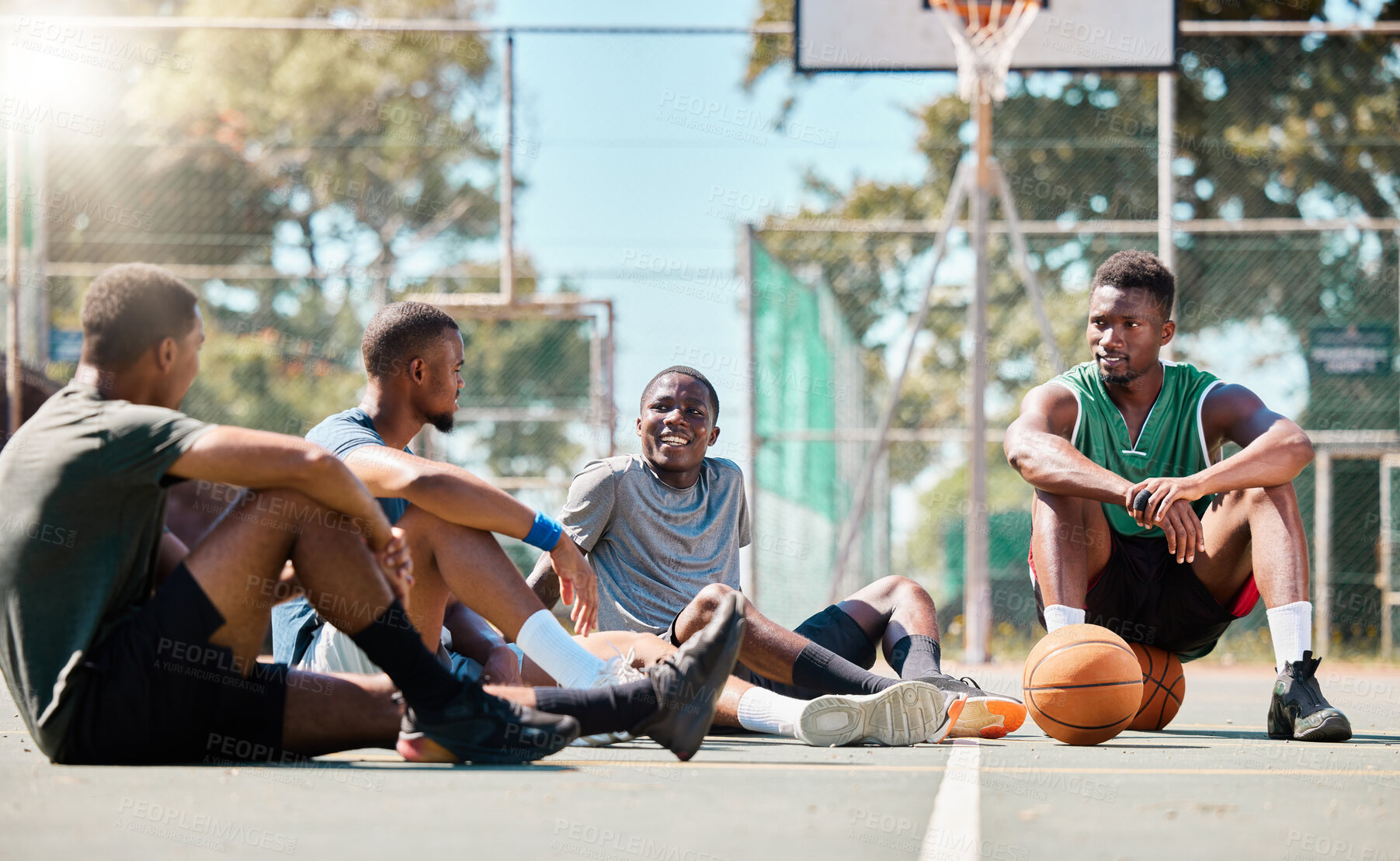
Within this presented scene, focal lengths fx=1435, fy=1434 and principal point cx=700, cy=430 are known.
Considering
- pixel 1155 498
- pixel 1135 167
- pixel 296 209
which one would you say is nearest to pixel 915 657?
pixel 1155 498

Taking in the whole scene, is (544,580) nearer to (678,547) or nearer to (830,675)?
(678,547)

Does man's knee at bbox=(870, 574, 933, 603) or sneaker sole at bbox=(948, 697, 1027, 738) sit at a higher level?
man's knee at bbox=(870, 574, 933, 603)

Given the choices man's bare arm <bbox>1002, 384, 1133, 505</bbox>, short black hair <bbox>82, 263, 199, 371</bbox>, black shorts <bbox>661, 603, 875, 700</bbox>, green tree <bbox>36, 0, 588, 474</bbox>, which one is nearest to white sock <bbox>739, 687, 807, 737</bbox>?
black shorts <bbox>661, 603, 875, 700</bbox>

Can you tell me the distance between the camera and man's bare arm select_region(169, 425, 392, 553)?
279 centimetres

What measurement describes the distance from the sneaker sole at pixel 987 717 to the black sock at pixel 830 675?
22cm

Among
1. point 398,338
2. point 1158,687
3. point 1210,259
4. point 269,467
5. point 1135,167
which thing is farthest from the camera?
point 1135,167

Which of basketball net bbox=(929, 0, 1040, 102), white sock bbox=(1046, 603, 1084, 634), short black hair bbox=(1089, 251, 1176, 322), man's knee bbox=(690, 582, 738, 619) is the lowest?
white sock bbox=(1046, 603, 1084, 634)

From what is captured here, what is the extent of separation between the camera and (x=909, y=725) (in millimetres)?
3717

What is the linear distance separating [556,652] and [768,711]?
680mm

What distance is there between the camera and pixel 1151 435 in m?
4.63

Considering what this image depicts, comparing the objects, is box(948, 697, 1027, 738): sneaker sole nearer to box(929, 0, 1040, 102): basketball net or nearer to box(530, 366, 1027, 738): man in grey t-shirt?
box(530, 366, 1027, 738): man in grey t-shirt

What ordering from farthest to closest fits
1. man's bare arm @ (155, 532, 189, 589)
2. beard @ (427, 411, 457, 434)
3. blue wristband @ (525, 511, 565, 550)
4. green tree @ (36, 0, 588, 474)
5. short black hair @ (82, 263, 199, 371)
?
green tree @ (36, 0, 588, 474)
beard @ (427, 411, 457, 434)
blue wristband @ (525, 511, 565, 550)
man's bare arm @ (155, 532, 189, 589)
short black hair @ (82, 263, 199, 371)

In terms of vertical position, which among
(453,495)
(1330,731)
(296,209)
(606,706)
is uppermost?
(296,209)

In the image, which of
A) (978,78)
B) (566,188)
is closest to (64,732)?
(978,78)
